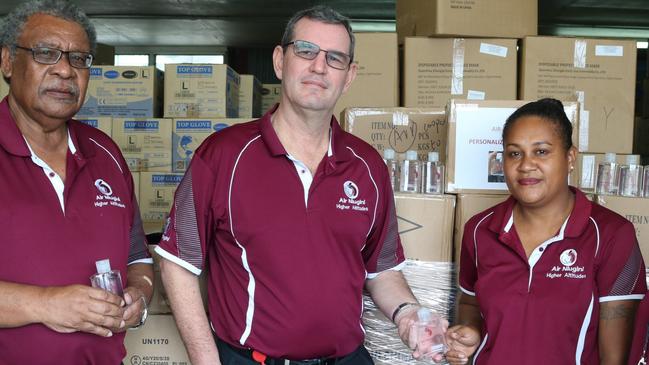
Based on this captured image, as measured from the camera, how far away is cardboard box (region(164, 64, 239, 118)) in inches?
183

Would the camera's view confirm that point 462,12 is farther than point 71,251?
Yes

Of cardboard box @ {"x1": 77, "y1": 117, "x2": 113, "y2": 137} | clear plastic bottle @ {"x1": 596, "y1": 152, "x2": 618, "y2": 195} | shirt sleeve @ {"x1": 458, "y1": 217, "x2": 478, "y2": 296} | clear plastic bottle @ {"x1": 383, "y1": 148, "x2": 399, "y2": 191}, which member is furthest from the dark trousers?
cardboard box @ {"x1": 77, "y1": 117, "x2": 113, "y2": 137}

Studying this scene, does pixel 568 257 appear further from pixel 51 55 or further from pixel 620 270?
pixel 51 55

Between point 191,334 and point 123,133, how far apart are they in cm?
327

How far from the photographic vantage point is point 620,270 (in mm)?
1838

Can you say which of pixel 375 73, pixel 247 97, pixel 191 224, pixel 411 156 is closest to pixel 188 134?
pixel 247 97

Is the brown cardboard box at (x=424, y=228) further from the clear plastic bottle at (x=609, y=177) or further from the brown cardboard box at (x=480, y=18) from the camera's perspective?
the brown cardboard box at (x=480, y=18)

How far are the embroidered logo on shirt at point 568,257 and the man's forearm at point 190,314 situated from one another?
3.24ft

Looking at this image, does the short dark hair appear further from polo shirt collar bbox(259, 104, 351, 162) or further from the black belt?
the black belt

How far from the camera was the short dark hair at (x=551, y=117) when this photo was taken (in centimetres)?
192

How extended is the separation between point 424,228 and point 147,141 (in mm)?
2948

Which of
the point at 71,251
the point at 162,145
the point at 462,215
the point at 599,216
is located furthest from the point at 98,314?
the point at 162,145

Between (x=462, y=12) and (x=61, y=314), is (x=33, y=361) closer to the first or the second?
(x=61, y=314)

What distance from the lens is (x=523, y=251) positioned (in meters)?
1.92
